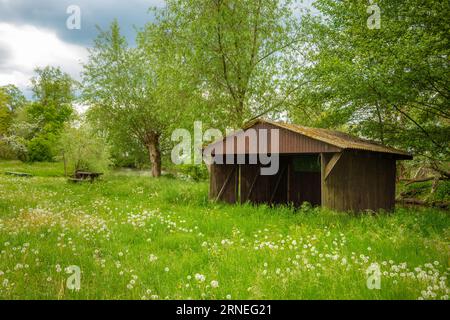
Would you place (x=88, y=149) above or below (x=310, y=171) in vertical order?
above

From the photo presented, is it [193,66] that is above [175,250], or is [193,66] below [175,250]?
above

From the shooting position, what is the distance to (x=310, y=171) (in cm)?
1761

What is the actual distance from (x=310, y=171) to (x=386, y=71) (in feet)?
19.5

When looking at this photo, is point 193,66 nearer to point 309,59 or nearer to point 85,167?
point 309,59

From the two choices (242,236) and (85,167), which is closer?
(242,236)

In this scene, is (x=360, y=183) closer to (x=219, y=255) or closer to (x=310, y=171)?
(x=310, y=171)

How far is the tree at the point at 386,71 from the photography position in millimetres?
13867

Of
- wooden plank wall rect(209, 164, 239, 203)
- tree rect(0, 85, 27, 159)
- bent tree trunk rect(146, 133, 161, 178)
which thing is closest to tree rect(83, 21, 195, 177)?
bent tree trunk rect(146, 133, 161, 178)

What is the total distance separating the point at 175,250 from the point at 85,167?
98.0 ft

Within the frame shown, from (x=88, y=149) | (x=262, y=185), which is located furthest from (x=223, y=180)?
(x=88, y=149)

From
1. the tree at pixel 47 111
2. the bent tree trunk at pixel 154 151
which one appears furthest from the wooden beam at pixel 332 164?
the tree at pixel 47 111

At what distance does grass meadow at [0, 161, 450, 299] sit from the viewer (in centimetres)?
564

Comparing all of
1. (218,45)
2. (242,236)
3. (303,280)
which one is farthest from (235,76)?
(303,280)
